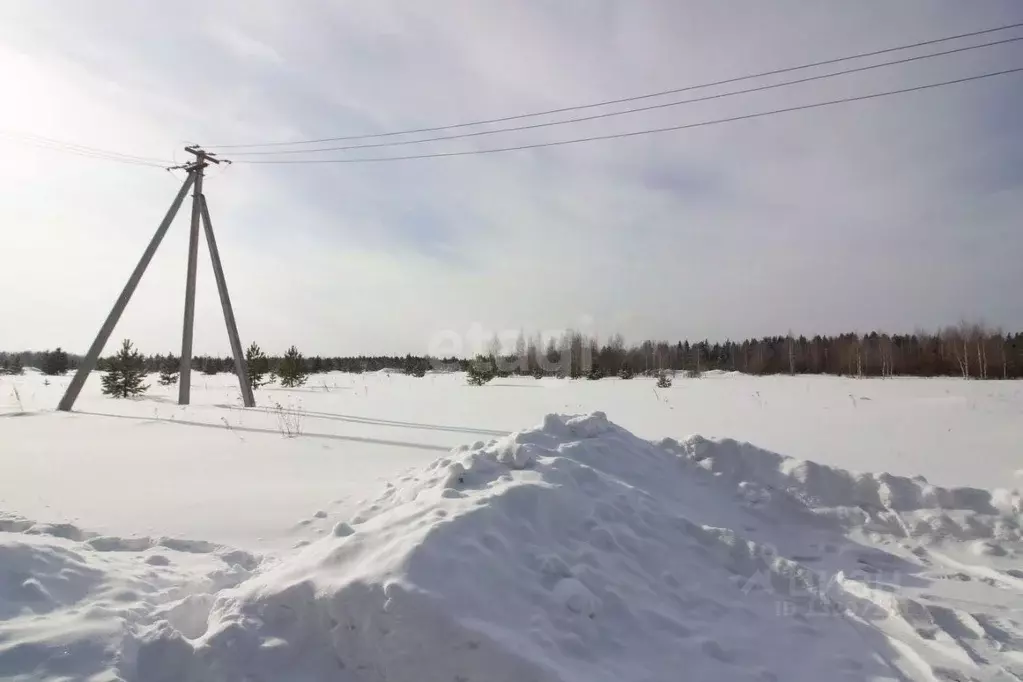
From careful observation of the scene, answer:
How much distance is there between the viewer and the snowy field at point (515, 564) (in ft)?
8.12

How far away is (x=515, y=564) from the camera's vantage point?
3.03m

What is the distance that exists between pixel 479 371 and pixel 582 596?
2692 centimetres

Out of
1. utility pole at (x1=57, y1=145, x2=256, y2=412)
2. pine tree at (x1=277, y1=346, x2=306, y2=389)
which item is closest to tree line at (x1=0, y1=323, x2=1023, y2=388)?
pine tree at (x1=277, y1=346, x2=306, y2=389)

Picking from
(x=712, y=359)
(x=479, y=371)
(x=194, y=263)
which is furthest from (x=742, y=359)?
(x=194, y=263)

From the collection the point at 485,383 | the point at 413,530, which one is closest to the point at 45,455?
the point at 413,530

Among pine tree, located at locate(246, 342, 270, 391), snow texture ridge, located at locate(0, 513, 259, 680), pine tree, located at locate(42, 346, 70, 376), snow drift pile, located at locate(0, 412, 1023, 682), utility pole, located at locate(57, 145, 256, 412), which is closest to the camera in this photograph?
snow texture ridge, located at locate(0, 513, 259, 680)

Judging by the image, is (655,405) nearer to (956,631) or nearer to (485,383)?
(956,631)

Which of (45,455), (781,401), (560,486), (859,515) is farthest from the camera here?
(781,401)

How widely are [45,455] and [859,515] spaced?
9749 mm

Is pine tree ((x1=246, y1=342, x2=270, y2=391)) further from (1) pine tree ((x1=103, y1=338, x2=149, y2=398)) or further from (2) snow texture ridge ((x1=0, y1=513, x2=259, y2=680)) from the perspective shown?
(2) snow texture ridge ((x1=0, y1=513, x2=259, y2=680))

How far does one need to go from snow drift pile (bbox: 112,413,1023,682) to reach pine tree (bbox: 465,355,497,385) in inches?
947

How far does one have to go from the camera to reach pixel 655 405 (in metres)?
16.1

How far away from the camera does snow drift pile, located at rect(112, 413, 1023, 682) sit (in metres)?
2.45

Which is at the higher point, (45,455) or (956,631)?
(45,455)
